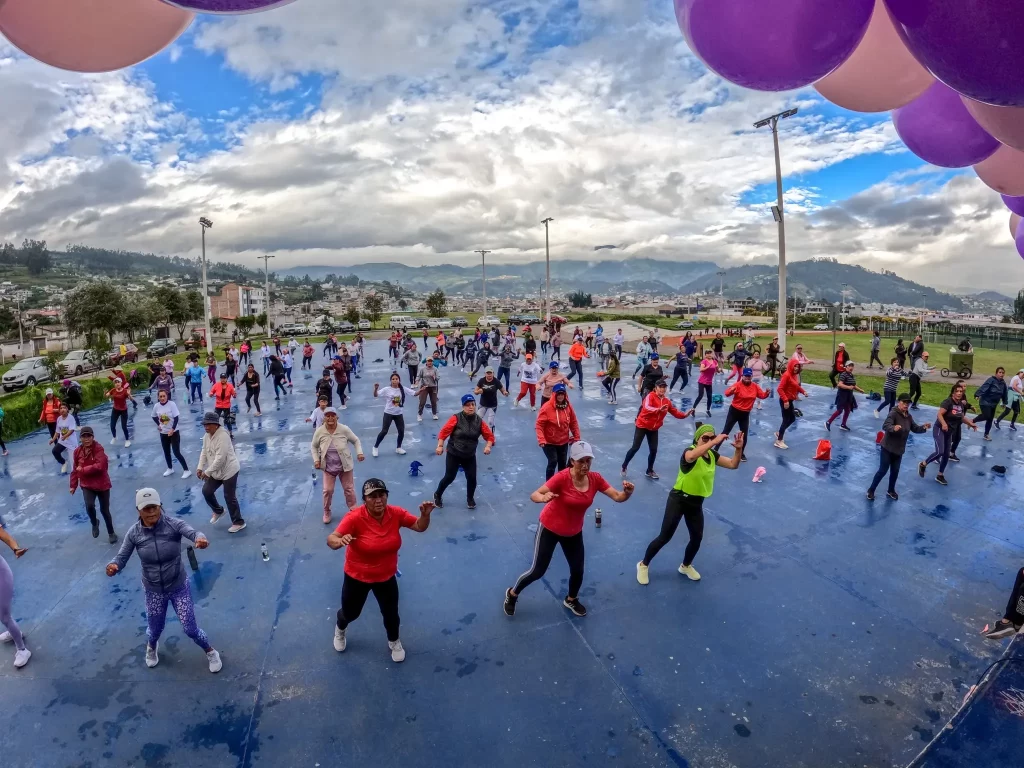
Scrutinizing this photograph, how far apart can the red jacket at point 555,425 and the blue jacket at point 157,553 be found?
3.87 meters

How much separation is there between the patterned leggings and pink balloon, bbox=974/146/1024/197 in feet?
21.4

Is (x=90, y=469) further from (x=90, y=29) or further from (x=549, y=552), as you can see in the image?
(x=549, y=552)

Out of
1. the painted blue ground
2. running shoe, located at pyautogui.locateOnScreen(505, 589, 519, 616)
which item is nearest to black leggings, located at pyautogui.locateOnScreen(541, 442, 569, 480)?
the painted blue ground

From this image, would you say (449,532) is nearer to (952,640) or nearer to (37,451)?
(952,640)

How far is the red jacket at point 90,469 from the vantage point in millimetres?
5836

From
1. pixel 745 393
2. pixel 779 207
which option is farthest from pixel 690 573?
pixel 779 207

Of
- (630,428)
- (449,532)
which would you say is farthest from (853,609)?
(630,428)

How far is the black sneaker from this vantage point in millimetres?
4641

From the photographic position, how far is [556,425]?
658 cm

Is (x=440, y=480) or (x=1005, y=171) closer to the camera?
(x=1005, y=171)

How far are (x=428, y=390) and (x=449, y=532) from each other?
5.37 metres

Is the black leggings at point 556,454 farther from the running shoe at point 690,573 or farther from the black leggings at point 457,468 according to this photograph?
the running shoe at point 690,573

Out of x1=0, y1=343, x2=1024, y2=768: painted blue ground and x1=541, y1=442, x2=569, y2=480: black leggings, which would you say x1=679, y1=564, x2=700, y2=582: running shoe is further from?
x1=541, y1=442, x2=569, y2=480: black leggings

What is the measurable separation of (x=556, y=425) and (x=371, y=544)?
10.6 feet
